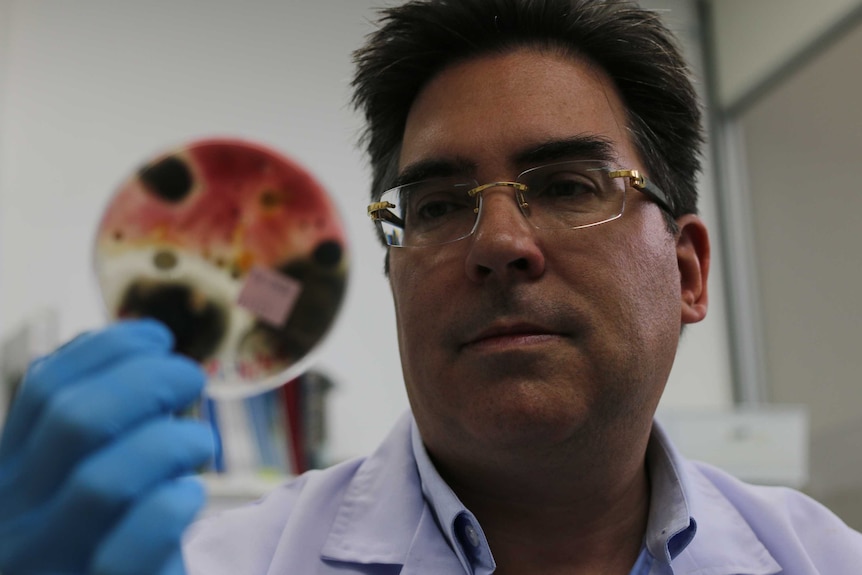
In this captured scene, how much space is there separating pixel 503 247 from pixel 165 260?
445 mm

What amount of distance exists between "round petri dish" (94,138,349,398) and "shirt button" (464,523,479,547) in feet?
1.08

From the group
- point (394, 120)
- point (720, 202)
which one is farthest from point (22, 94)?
point (720, 202)

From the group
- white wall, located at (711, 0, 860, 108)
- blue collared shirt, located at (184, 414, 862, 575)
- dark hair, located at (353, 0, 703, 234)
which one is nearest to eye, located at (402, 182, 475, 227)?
dark hair, located at (353, 0, 703, 234)

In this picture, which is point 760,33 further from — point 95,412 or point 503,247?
point 95,412

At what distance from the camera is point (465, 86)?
113 cm

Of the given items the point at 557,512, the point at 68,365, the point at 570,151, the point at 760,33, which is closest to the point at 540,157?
the point at 570,151

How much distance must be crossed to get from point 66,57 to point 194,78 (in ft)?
1.32

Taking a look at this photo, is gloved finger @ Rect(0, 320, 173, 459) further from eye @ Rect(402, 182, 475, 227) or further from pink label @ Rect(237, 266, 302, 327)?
eye @ Rect(402, 182, 475, 227)

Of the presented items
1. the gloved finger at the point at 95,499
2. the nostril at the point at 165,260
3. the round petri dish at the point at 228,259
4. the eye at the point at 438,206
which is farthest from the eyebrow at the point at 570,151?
the gloved finger at the point at 95,499

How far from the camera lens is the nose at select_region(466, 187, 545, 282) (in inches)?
37.3

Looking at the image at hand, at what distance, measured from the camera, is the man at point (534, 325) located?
965 millimetres

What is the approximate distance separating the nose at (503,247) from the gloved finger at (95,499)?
0.42 metres

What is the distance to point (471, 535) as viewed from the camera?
3.25ft

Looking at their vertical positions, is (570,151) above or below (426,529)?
above
